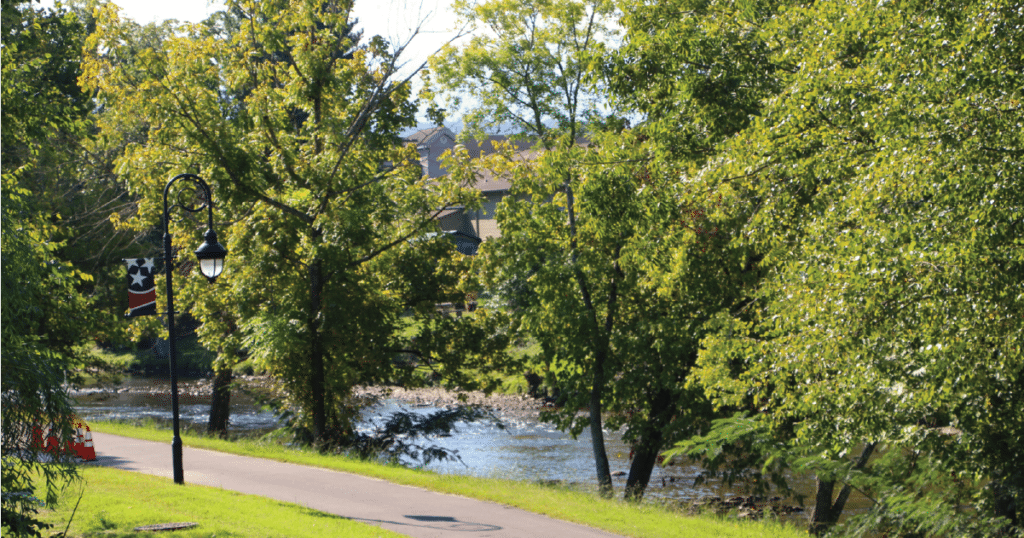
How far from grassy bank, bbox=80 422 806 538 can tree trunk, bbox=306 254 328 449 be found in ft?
8.96

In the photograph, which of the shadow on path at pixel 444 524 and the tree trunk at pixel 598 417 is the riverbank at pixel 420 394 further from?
the shadow on path at pixel 444 524

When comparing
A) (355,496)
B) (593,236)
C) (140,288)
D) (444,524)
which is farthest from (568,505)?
(140,288)

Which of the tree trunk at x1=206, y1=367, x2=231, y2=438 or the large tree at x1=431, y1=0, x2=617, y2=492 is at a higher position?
the large tree at x1=431, y1=0, x2=617, y2=492

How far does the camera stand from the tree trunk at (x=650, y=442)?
1828 centimetres

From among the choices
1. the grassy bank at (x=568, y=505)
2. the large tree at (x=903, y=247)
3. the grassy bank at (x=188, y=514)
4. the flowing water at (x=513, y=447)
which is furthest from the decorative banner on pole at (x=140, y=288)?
the large tree at (x=903, y=247)

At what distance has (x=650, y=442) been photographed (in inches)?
726

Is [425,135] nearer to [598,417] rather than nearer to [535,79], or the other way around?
[535,79]

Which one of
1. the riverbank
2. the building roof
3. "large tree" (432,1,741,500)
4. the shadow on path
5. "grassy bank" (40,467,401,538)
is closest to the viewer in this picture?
"grassy bank" (40,467,401,538)

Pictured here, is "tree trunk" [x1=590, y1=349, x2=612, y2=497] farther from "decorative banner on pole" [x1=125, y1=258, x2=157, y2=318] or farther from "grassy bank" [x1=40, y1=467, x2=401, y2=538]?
Result: "decorative banner on pole" [x1=125, y1=258, x2=157, y2=318]

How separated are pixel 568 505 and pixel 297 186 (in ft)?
33.1

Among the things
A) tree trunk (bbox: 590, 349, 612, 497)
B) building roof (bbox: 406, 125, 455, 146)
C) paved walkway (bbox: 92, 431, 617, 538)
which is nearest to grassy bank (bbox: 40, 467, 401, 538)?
paved walkway (bbox: 92, 431, 617, 538)

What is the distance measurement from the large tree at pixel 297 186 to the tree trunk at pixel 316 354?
0.05 metres

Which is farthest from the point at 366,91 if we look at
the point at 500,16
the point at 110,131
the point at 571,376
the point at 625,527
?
the point at 625,527

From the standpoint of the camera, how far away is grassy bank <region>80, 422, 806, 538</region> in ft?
35.6
